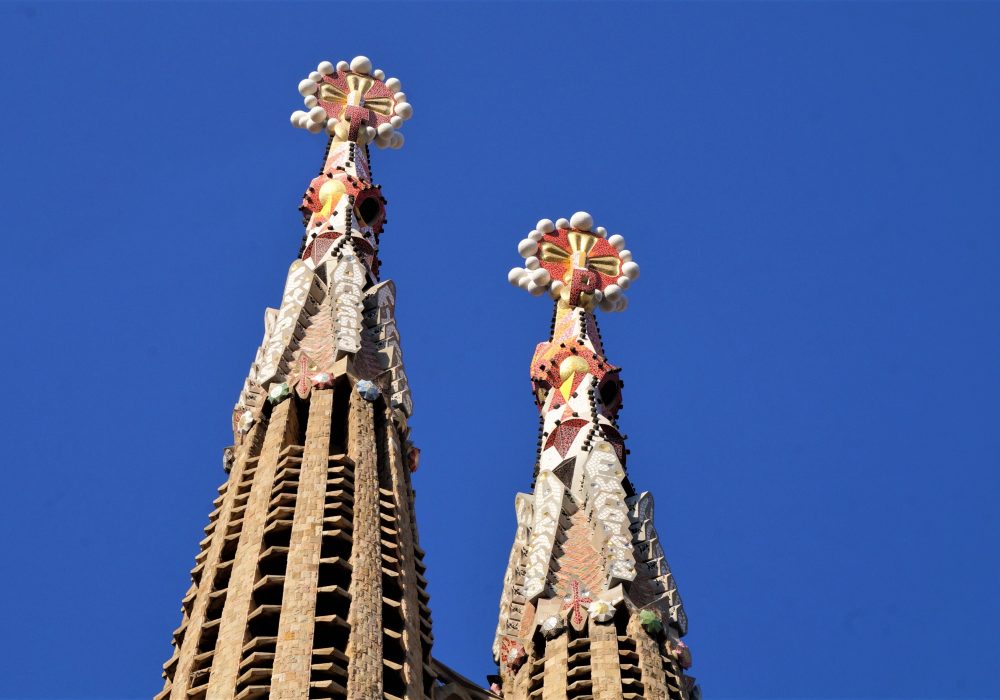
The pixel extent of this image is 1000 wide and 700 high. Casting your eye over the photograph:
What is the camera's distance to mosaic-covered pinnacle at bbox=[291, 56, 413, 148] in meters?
49.3

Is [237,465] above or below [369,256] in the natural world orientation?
below

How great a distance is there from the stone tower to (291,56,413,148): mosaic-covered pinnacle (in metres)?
2.66

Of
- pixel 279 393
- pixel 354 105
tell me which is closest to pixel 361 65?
pixel 354 105

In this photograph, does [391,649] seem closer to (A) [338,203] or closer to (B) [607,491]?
(B) [607,491]

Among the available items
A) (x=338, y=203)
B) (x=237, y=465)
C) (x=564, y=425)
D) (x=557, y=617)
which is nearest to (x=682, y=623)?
(x=557, y=617)

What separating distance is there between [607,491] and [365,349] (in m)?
4.92

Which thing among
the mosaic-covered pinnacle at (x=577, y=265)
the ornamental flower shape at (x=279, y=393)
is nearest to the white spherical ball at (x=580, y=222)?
the mosaic-covered pinnacle at (x=577, y=265)

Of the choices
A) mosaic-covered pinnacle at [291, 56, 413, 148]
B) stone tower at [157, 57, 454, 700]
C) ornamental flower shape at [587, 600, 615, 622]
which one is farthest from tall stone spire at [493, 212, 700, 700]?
mosaic-covered pinnacle at [291, 56, 413, 148]

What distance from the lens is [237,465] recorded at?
39.0 metres

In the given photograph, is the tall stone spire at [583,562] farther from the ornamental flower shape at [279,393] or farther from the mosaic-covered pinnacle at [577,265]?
the ornamental flower shape at [279,393]

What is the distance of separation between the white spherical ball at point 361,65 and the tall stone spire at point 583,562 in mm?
6164

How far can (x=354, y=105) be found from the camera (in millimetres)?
49844

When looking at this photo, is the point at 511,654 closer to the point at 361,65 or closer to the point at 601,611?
the point at 601,611

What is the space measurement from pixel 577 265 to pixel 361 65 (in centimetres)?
642
